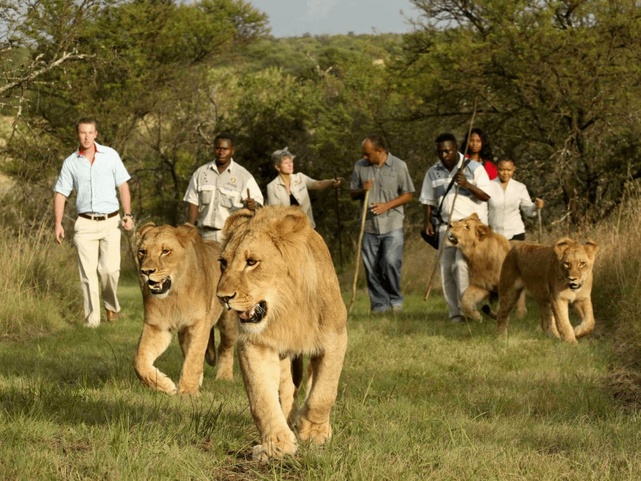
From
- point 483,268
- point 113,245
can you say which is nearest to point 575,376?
point 483,268

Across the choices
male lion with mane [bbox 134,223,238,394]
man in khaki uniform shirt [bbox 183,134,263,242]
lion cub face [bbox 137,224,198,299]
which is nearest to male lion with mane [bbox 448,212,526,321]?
man in khaki uniform shirt [bbox 183,134,263,242]

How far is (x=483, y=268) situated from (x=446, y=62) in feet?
33.0

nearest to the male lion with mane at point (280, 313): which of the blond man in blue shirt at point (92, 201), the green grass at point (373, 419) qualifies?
the green grass at point (373, 419)

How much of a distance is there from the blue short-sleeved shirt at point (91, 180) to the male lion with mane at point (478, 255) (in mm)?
3479

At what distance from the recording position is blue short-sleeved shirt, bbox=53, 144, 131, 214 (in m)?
9.98

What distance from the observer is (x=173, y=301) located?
6.55 m

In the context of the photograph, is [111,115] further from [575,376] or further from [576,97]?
[575,376]

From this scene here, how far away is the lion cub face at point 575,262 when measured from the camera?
27.1 ft

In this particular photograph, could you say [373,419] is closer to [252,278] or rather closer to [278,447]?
[278,447]

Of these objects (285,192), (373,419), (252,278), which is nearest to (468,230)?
(285,192)

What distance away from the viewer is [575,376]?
22.7 ft

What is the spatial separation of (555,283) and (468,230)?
5.68ft

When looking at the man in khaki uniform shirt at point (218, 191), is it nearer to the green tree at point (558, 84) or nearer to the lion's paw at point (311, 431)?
the lion's paw at point (311, 431)

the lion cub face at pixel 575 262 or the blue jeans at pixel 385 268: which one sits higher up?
the lion cub face at pixel 575 262
